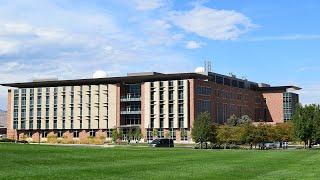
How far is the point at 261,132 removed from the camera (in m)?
92.8

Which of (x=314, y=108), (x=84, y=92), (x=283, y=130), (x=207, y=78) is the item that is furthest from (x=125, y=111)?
(x=314, y=108)

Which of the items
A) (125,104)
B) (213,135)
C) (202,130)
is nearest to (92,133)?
(125,104)

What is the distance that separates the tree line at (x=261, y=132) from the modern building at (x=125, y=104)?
84.3 ft

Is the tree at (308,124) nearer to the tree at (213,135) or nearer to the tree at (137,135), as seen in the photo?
the tree at (213,135)

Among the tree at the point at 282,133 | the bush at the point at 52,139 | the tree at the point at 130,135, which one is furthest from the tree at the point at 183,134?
the bush at the point at 52,139

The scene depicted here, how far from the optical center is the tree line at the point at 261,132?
8812cm

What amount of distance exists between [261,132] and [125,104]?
48.1m

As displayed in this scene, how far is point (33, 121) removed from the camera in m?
142

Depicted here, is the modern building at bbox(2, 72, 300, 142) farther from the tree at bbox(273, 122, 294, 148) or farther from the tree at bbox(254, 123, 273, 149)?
the tree at bbox(254, 123, 273, 149)

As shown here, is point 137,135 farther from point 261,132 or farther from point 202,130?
point 261,132

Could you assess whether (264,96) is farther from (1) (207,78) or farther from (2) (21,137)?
(2) (21,137)

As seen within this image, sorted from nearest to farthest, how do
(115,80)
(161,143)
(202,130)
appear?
(161,143)
(202,130)
(115,80)

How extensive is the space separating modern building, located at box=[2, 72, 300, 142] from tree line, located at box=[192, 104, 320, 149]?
25.7 metres

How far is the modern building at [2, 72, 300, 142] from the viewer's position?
124312 mm
